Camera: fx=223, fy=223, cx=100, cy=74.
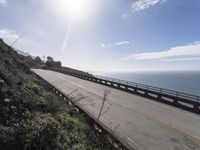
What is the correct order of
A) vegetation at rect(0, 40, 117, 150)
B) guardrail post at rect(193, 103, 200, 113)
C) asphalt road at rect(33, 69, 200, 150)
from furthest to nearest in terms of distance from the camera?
guardrail post at rect(193, 103, 200, 113) < asphalt road at rect(33, 69, 200, 150) < vegetation at rect(0, 40, 117, 150)

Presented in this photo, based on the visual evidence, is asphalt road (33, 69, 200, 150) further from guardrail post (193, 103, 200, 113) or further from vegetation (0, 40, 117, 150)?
guardrail post (193, 103, 200, 113)

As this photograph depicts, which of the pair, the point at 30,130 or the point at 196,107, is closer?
the point at 30,130

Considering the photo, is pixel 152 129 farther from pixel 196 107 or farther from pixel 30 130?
pixel 196 107

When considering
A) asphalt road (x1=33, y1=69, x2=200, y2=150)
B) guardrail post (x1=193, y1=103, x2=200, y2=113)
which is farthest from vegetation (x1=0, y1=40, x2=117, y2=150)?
guardrail post (x1=193, y1=103, x2=200, y2=113)

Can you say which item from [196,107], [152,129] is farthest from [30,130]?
[196,107]

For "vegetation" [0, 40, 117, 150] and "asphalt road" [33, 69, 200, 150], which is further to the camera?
"asphalt road" [33, 69, 200, 150]

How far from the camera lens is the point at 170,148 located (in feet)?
30.3

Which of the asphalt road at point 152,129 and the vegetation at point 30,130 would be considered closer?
the vegetation at point 30,130

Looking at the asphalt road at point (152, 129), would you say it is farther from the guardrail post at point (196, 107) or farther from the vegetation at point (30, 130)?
the guardrail post at point (196, 107)

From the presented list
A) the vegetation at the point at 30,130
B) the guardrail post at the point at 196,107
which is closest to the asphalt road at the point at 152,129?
the vegetation at the point at 30,130

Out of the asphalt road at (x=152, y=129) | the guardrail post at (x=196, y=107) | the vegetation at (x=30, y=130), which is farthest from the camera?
the guardrail post at (x=196, y=107)

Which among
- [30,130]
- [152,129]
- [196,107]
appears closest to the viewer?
[30,130]

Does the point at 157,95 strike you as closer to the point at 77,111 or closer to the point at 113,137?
the point at 77,111

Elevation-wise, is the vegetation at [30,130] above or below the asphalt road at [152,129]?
above
